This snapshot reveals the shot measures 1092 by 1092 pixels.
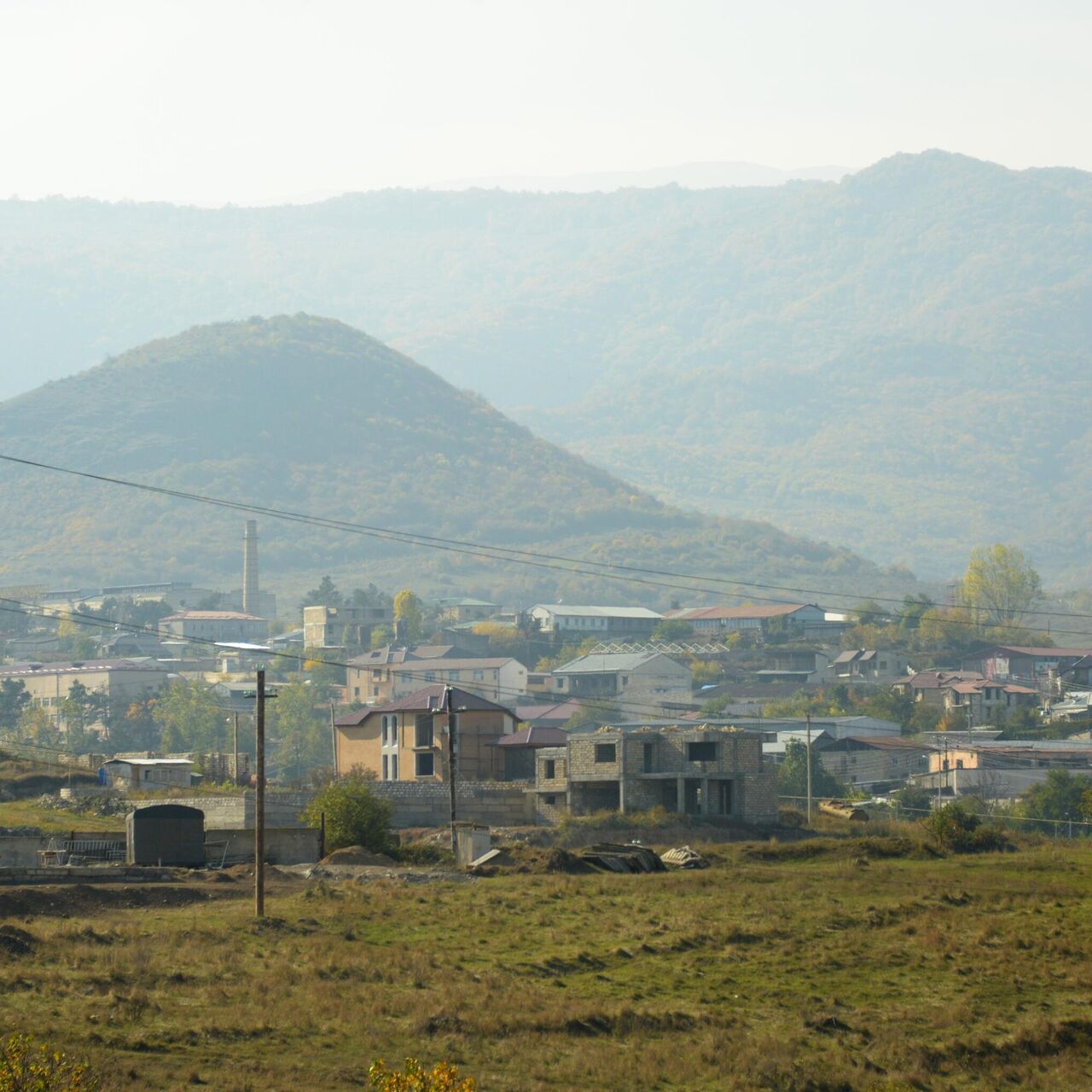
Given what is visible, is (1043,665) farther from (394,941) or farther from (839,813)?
(394,941)

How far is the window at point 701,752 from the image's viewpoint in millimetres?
90312

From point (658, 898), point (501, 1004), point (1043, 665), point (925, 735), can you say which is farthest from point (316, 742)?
point (501, 1004)

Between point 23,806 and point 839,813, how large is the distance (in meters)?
38.9

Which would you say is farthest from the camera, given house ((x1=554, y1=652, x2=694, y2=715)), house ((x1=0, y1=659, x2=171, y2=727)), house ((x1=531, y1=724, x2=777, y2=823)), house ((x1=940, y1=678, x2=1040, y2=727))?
house ((x1=554, y1=652, x2=694, y2=715))

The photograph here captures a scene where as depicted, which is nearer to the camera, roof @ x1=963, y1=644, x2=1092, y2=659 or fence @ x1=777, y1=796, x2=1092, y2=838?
fence @ x1=777, y1=796, x2=1092, y2=838

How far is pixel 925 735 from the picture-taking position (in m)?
142

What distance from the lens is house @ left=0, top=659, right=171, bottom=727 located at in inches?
7087

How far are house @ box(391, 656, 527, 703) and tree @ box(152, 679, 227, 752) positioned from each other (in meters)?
19.6

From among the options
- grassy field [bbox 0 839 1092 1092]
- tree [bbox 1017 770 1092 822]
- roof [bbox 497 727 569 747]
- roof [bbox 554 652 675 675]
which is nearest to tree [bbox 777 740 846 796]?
tree [bbox 1017 770 1092 822]

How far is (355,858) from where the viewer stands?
65000 mm

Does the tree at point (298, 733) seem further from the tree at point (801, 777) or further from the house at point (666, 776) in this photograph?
the house at point (666, 776)

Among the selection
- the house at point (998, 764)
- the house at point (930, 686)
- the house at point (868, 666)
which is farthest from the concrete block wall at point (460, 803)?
the house at point (868, 666)

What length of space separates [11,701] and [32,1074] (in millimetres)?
149609

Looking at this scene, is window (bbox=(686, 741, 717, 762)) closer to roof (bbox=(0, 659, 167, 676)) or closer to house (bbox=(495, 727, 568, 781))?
house (bbox=(495, 727, 568, 781))
